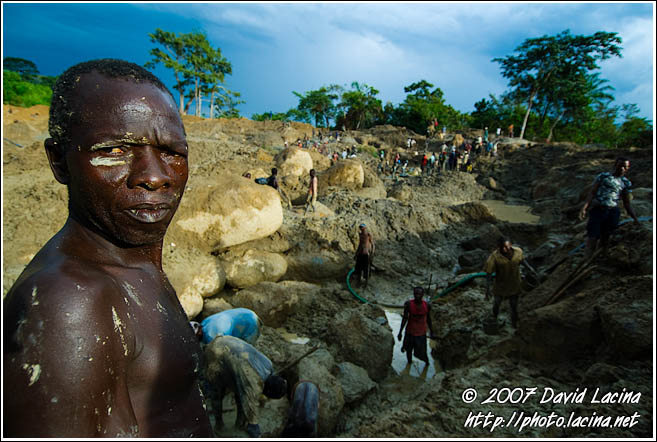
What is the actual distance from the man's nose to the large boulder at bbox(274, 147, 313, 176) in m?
13.5

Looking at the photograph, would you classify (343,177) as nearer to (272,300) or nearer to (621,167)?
(272,300)

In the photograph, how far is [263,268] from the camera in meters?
7.29

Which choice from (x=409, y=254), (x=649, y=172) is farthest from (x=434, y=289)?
(x=649, y=172)

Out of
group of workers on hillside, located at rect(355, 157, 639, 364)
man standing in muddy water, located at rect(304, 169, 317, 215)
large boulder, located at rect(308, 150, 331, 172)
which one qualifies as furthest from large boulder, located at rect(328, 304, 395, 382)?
large boulder, located at rect(308, 150, 331, 172)

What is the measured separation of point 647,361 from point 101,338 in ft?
14.9

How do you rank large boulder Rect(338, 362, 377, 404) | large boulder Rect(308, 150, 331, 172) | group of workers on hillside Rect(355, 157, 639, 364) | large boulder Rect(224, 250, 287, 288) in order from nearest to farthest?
large boulder Rect(338, 362, 377, 404)
group of workers on hillside Rect(355, 157, 639, 364)
large boulder Rect(224, 250, 287, 288)
large boulder Rect(308, 150, 331, 172)

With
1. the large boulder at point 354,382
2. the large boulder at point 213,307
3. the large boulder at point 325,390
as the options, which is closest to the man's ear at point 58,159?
the large boulder at point 325,390

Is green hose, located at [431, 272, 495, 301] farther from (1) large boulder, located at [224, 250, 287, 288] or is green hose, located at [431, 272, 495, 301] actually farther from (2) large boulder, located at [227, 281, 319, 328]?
(1) large boulder, located at [224, 250, 287, 288]

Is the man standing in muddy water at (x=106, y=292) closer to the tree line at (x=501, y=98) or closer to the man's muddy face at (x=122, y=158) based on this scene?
the man's muddy face at (x=122, y=158)

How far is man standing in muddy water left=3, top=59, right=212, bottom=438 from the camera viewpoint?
829 mm

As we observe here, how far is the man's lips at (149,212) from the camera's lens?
1.16 m

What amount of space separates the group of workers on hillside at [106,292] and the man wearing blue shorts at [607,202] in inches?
242

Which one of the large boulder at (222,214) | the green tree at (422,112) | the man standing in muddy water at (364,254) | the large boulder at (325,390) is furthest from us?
the green tree at (422,112)

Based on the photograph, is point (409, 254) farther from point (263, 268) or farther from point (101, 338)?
point (101, 338)
